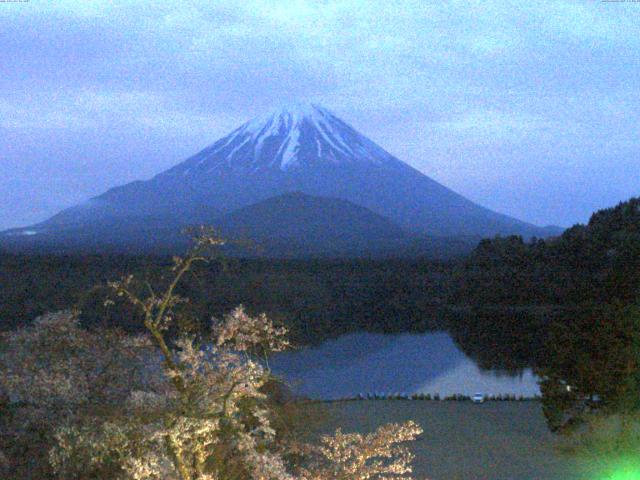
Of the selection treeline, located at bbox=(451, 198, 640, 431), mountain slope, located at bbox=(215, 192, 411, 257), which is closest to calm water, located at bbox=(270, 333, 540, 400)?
treeline, located at bbox=(451, 198, 640, 431)

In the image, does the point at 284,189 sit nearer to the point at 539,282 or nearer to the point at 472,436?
the point at 539,282

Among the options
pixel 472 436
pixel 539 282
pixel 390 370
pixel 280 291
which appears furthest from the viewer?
pixel 280 291

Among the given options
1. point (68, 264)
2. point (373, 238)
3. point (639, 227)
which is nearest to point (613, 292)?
point (639, 227)

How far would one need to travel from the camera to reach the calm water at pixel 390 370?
1468cm

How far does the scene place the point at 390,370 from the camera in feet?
57.2

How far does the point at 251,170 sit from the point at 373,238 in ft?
60.0

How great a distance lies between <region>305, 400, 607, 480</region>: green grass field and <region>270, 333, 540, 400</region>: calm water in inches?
86.1

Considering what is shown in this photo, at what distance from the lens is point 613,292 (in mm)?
23125

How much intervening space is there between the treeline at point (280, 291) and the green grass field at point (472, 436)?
7.39m

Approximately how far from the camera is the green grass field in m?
7.74

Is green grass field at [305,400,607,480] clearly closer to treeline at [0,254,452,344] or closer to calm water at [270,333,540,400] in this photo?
calm water at [270,333,540,400]

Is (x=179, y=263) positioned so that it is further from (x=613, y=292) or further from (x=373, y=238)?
(x=373, y=238)

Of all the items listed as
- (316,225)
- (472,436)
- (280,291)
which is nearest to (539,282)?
(280,291)

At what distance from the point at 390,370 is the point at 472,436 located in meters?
8.38
